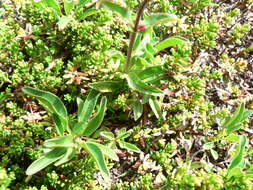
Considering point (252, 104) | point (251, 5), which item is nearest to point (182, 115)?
point (252, 104)

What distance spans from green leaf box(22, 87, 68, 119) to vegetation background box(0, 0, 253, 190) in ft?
0.72

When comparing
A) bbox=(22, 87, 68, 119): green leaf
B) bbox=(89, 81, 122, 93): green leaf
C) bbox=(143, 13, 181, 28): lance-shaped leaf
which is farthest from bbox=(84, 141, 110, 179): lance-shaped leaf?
bbox=(143, 13, 181, 28): lance-shaped leaf

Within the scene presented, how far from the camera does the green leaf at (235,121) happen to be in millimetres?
3396

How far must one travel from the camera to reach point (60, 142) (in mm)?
2617

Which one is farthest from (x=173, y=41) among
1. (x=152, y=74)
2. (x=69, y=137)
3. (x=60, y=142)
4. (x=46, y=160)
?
(x=46, y=160)

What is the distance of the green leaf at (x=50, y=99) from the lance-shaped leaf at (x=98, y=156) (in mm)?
390

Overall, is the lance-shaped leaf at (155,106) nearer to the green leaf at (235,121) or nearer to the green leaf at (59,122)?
the green leaf at (235,121)

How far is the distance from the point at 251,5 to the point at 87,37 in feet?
8.13

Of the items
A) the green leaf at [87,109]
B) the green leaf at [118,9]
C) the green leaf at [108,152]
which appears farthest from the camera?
the green leaf at [87,109]

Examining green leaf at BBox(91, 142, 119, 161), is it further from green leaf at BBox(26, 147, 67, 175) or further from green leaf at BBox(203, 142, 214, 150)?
green leaf at BBox(203, 142, 214, 150)

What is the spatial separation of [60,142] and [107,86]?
82cm

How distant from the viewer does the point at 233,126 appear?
3.46 m

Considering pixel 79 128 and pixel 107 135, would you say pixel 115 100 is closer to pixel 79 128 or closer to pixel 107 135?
pixel 107 135

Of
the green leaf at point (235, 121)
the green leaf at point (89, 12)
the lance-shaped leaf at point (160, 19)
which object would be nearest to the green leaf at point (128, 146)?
the green leaf at point (235, 121)
